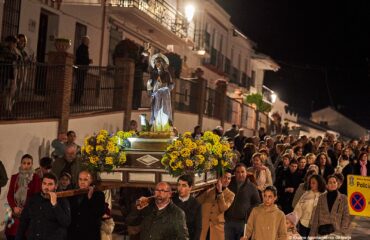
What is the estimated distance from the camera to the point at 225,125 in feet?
96.3

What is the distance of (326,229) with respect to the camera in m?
9.63

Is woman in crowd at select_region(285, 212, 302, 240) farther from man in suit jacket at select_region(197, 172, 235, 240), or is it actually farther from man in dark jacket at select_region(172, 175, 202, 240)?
man in dark jacket at select_region(172, 175, 202, 240)

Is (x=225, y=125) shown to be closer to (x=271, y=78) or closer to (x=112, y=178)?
(x=112, y=178)

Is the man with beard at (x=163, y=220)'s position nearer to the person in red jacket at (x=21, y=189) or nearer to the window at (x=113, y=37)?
the person in red jacket at (x=21, y=189)

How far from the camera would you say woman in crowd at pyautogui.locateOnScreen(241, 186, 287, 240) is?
834 cm

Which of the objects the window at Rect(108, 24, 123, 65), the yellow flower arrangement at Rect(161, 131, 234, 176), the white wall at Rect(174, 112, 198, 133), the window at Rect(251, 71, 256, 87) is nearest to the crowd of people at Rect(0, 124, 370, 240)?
the yellow flower arrangement at Rect(161, 131, 234, 176)

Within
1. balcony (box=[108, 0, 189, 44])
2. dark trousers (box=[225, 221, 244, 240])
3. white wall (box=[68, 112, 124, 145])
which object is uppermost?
balcony (box=[108, 0, 189, 44])

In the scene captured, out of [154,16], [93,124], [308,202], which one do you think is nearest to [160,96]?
[308,202]

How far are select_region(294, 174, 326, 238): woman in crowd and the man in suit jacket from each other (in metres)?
1.28

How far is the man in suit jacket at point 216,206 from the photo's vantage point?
981 centimetres

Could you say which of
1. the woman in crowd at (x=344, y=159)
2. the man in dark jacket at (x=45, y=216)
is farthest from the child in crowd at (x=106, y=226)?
the woman in crowd at (x=344, y=159)

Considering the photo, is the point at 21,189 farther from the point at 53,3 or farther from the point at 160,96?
the point at 53,3

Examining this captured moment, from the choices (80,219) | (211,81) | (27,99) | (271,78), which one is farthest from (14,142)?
(271,78)

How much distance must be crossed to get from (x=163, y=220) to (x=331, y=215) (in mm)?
3869
